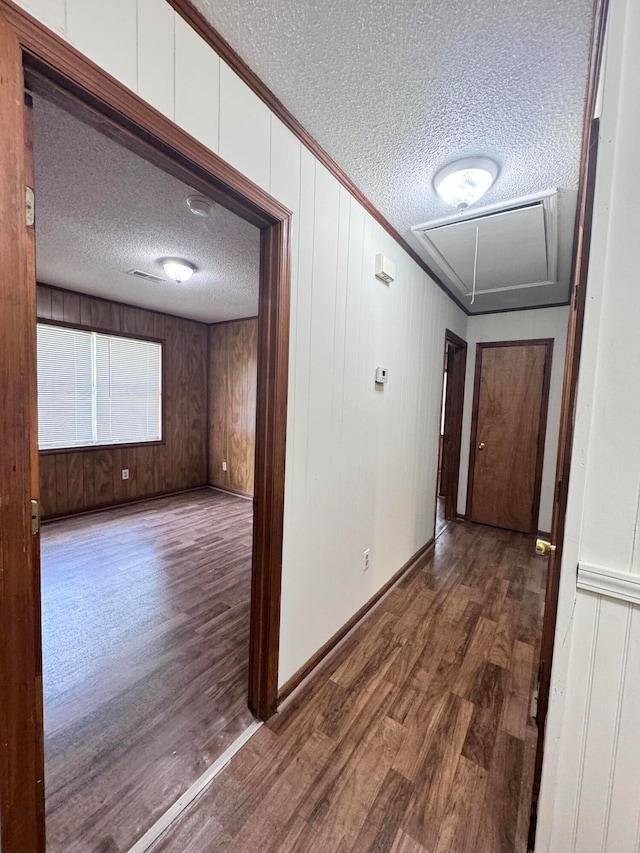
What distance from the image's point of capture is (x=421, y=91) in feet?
4.09

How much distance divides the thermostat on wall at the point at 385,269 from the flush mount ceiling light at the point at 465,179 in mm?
445

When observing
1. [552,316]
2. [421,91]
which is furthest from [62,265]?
[552,316]

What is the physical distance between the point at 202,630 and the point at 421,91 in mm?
2781

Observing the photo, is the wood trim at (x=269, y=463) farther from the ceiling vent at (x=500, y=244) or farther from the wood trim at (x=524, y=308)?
the wood trim at (x=524, y=308)

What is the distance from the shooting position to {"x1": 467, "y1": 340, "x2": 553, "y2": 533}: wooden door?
12.1 feet

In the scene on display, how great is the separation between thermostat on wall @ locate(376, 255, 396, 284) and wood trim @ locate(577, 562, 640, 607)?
5.85 ft

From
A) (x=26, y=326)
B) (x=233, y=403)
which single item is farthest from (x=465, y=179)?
(x=233, y=403)

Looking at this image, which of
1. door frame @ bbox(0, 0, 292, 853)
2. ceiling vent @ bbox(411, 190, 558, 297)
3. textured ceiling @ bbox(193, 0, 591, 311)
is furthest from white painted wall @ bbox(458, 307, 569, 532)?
door frame @ bbox(0, 0, 292, 853)

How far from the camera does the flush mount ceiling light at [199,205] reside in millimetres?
1837

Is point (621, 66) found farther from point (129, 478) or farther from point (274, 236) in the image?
point (129, 478)

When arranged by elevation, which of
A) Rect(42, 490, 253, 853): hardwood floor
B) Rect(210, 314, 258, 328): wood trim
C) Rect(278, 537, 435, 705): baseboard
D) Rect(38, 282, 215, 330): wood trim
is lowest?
Rect(42, 490, 253, 853): hardwood floor

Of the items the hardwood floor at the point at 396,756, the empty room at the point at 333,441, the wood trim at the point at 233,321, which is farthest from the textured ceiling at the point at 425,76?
the wood trim at the point at 233,321

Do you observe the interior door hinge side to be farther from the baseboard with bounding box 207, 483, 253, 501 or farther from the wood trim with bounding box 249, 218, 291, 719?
the baseboard with bounding box 207, 483, 253, 501

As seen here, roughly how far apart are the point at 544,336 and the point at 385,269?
8.16ft
